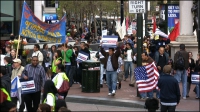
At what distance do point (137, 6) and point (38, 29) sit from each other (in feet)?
11.0

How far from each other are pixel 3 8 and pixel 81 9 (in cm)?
1360

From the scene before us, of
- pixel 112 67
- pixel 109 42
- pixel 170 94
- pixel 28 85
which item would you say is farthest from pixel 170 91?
pixel 109 42

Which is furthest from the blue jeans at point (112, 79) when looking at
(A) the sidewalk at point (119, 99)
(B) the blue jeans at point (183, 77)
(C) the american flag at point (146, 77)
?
(B) the blue jeans at point (183, 77)

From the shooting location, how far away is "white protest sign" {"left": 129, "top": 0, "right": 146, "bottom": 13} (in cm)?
1495

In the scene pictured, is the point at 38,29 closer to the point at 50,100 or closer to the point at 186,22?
the point at 50,100

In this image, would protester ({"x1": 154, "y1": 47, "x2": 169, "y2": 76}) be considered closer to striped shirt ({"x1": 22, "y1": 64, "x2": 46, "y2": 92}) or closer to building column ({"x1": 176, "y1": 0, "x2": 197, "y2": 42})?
striped shirt ({"x1": 22, "y1": 64, "x2": 46, "y2": 92})

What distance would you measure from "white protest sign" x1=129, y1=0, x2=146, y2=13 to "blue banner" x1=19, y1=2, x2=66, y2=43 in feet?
10.0

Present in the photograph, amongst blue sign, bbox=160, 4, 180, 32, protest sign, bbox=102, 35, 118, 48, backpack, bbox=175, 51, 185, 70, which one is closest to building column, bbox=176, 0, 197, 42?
blue sign, bbox=160, 4, 180, 32

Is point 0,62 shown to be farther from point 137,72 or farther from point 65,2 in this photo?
point 65,2

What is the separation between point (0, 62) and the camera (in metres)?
15.4

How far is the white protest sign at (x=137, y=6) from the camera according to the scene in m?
15.0

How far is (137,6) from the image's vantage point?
15008 millimetres

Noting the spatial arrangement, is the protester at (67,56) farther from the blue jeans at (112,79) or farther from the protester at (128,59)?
the blue jeans at (112,79)

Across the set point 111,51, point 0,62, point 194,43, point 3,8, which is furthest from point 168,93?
point 3,8
